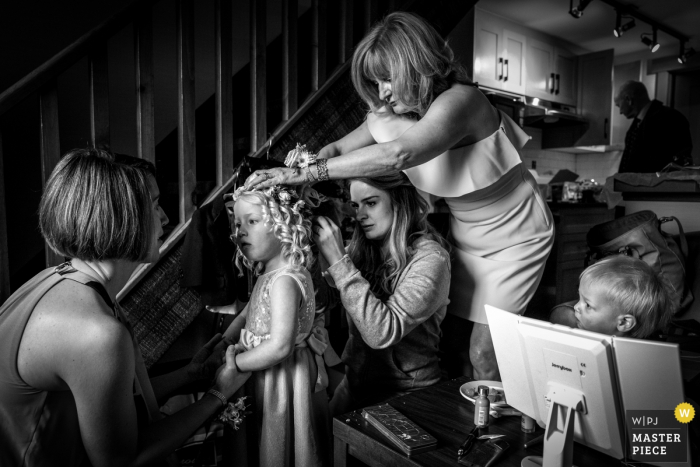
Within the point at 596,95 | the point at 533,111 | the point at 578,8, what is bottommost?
the point at 533,111

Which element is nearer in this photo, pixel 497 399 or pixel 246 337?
pixel 497 399

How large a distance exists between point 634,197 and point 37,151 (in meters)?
4.05

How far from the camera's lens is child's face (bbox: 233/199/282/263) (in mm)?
1494

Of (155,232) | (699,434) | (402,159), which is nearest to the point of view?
(699,434)

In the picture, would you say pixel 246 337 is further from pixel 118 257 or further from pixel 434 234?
pixel 434 234

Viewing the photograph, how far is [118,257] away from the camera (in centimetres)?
117

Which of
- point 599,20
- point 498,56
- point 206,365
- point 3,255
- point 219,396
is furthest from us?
point 599,20

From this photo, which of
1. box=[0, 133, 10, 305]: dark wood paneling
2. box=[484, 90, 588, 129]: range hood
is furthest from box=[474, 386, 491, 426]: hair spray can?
box=[484, 90, 588, 129]: range hood

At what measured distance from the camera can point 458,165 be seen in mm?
1779

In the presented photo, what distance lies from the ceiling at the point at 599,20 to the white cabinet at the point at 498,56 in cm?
18

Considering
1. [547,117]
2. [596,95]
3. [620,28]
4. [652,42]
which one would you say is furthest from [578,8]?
[596,95]

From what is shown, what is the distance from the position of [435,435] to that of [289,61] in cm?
217

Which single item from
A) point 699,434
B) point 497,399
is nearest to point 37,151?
point 497,399

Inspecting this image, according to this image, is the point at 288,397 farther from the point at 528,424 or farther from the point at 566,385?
the point at 566,385
